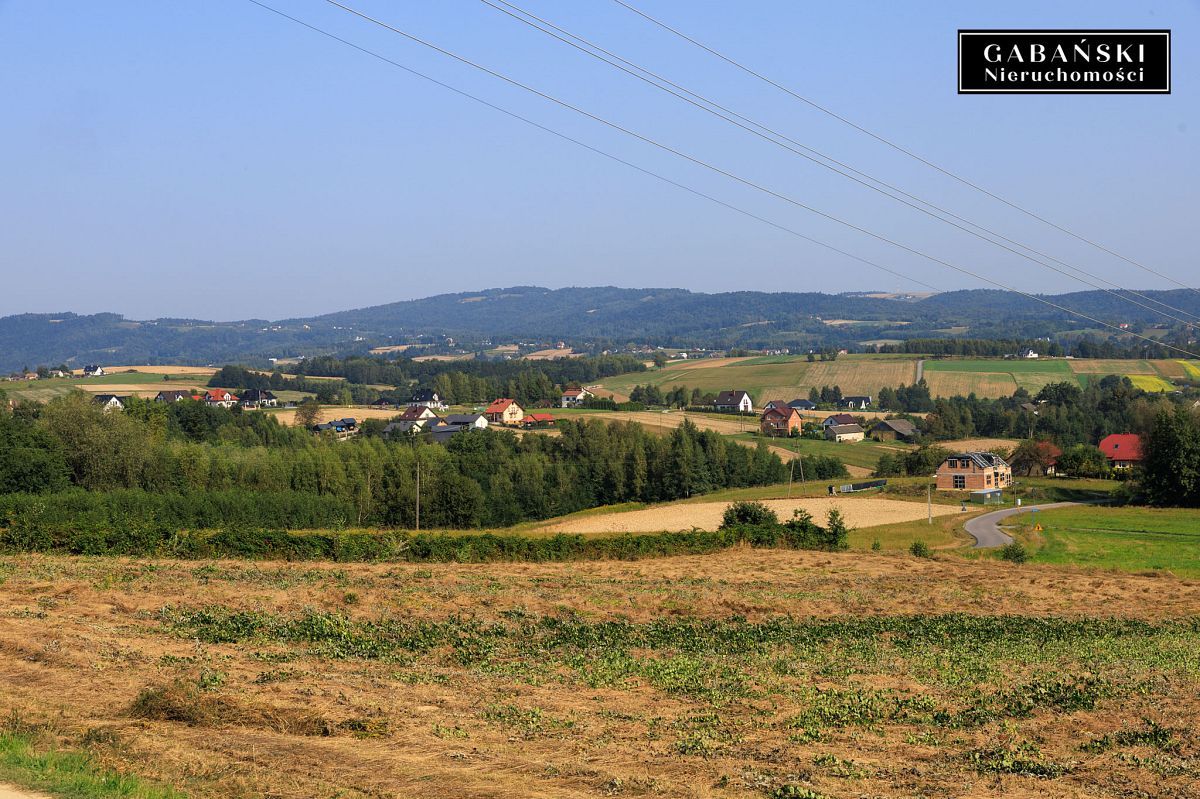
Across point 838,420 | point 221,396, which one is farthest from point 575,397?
point 221,396

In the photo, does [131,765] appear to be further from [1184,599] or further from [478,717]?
[1184,599]

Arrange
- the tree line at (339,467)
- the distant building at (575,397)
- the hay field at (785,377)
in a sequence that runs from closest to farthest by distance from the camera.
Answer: the tree line at (339,467), the distant building at (575,397), the hay field at (785,377)

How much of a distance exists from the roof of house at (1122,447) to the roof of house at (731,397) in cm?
4992

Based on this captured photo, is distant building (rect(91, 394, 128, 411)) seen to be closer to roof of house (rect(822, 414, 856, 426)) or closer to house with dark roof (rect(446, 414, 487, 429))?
house with dark roof (rect(446, 414, 487, 429))

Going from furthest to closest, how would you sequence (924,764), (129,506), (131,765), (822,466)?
1. (822,466)
2. (129,506)
3. (924,764)
4. (131,765)

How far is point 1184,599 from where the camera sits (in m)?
29.2

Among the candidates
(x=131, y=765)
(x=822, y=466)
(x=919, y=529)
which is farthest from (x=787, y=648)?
(x=822, y=466)

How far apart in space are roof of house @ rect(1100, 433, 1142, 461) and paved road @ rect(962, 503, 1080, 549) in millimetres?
20626

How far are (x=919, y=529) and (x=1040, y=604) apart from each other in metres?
30.0

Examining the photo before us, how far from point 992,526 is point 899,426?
5209 centimetres

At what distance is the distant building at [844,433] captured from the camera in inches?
4218

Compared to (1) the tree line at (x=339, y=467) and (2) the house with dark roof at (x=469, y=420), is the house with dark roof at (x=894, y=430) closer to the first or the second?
(1) the tree line at (x=339, y=467)

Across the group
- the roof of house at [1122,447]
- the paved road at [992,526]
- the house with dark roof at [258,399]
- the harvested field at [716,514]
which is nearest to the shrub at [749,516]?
the harvested field at [716,514]

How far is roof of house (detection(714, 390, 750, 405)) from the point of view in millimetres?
132125
